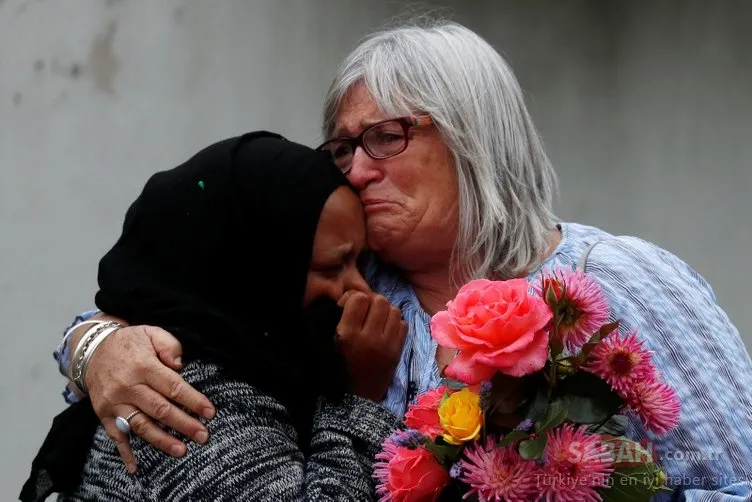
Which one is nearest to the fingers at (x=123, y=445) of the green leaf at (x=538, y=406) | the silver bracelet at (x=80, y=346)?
the silver bracelet at (x=80, y=346)

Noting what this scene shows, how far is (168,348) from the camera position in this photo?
214cm

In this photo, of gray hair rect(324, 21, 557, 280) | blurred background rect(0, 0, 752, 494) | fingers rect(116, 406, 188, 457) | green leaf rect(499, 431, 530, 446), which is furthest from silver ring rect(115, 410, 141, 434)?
blurred background rect(0, 0, 752, 494)

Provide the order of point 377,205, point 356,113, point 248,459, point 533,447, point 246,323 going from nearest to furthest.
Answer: point 533,447 → point 248,459 → point 246,323 → point 377,205 → point 356,113

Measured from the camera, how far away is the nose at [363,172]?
253 centimetres

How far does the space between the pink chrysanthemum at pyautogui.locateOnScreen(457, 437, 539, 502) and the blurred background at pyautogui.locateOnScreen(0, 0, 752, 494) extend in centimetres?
223

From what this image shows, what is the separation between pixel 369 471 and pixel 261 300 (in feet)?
A: 1.44

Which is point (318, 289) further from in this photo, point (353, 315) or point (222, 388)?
point (222, 388)

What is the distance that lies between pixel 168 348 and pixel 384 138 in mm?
770

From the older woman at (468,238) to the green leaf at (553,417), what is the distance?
480 mm

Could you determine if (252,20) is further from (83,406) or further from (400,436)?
(400,436)

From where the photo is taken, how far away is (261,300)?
2303 millimetres

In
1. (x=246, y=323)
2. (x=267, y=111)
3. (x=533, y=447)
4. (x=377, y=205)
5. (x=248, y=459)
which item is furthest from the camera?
(x=267, y=111)

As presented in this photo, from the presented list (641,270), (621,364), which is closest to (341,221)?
(641,270)

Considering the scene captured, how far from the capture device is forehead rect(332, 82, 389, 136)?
2576 mm
